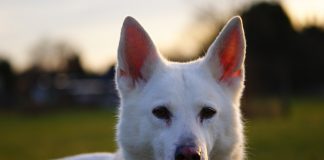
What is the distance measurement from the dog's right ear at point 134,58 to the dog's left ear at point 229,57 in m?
0.58

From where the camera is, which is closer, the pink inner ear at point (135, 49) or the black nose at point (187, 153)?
the black nose at point (187, 153)

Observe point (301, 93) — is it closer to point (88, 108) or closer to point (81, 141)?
point (88, 108)


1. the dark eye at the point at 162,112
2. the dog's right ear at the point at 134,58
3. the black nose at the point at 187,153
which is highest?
the dog's right ear at the point at 134,58

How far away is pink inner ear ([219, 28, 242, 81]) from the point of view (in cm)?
636

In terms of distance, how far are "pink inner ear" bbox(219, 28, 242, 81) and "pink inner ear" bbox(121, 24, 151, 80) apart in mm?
790

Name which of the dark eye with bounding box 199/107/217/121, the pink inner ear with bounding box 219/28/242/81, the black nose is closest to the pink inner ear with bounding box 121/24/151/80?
the pink inner ear with bounding box 219/28/242/81

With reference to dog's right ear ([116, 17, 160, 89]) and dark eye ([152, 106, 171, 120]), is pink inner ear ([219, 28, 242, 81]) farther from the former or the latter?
dark eye ([152, 106, 171, 120])

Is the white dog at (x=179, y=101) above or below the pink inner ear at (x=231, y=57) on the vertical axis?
below

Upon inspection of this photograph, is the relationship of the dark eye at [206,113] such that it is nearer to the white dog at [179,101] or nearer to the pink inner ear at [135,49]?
the white dog at [179,101]

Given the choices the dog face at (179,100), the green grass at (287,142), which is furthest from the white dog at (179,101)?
the green grass at (287,142)

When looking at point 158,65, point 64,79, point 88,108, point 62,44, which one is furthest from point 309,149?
point 62,44

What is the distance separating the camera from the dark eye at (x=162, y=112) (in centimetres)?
570

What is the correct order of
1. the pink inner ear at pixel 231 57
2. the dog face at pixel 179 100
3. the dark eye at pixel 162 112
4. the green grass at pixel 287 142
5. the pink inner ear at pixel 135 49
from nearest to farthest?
the dog face at pixel 179 100
the dark eye at pixel 162 112
the pink inner ear at pixel 135 49
the pink inner ear at pixel 231 57
the green grass at pixel 287 142

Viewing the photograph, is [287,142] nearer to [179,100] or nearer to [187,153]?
[179,100]
